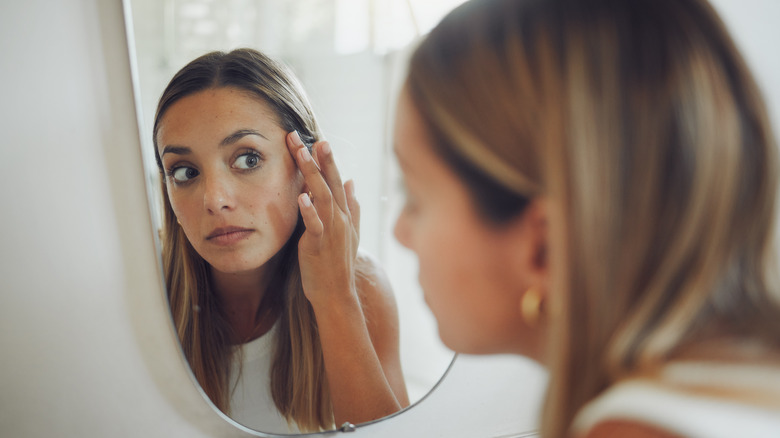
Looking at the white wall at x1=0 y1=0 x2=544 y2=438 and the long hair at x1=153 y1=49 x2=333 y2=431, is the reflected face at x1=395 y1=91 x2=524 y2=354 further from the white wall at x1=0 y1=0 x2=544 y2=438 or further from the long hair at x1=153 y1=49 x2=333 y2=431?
the white wall at x1=0 y1=0 x2=544 y2=438

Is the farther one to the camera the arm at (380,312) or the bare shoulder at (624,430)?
the arm at (380,312)

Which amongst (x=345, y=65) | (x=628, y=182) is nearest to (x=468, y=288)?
(x=628, y=182)

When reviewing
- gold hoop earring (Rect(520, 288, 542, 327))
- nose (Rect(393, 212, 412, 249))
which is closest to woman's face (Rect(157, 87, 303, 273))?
nose (Rect(393, 212, 412, 249))

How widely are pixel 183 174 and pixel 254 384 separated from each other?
210 millimetres

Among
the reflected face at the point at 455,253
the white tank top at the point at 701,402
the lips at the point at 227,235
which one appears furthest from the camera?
the lips at the point at 227,235

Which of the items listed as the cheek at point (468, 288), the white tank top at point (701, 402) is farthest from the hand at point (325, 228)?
the white tank top at point (701, 402)

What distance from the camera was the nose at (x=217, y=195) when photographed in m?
0.50

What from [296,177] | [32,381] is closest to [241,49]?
[296,177]

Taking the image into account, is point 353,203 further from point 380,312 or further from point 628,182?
point 628,182

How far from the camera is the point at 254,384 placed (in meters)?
0.56

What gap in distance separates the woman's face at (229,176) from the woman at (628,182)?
0.19 meters

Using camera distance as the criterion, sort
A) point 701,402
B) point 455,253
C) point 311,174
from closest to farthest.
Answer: point 701,402 < point 455,253 < point 311,174

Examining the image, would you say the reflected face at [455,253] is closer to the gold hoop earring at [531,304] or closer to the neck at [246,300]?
the gold hoop earring at [531,304]

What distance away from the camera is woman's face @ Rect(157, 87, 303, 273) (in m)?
0.50
